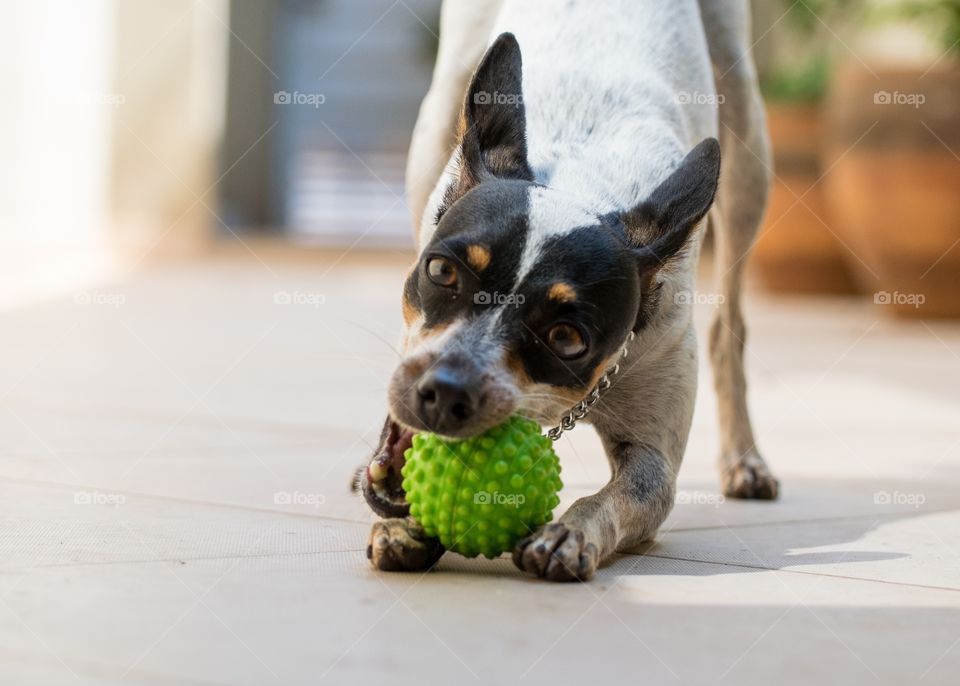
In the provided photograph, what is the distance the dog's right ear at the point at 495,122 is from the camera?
2.79 meters

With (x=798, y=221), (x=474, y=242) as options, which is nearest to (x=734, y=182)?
(x=474, y=242)

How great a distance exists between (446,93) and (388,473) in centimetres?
145

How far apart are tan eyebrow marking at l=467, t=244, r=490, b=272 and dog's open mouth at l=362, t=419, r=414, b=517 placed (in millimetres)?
332

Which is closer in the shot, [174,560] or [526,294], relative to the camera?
[174,560]

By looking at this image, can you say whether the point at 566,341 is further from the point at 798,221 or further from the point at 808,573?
the point at 798,221

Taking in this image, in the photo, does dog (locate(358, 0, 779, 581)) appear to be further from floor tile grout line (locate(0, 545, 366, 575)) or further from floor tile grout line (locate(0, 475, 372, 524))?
floor tile grout line (locate(0, 475, 372, 524))

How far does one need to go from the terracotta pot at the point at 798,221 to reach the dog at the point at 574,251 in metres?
5.49

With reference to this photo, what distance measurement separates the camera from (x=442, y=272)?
8.21 ft

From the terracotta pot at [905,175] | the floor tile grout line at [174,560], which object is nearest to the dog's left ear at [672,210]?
the floor tile grout line at [174,560]

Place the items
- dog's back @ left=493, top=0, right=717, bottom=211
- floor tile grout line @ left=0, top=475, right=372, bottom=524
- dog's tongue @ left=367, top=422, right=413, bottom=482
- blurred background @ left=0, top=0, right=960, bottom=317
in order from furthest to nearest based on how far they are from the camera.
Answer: blurred background @ left=0, top=0, right=960, bottom=317 → dog's back @ left=493, top=0, right=717, bottom=211 → floor tile grout line @ left=0, top=475, right=372, bottom=524 → dog's tongue @ left=367, top=422, right=413, bottom=482

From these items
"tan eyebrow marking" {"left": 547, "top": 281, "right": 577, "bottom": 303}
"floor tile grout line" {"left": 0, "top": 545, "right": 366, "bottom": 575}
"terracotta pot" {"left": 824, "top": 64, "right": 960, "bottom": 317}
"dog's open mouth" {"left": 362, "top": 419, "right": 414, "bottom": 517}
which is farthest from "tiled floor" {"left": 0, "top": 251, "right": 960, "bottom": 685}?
"terracotta pot" {"left": 824, "top": 64, "right": 960, "bottom": 317}

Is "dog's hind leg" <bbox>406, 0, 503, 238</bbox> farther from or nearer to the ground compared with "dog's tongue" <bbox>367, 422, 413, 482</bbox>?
farther from the ground

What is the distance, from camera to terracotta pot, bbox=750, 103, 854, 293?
9156mm

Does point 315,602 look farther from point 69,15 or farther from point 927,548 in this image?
point 69,15
